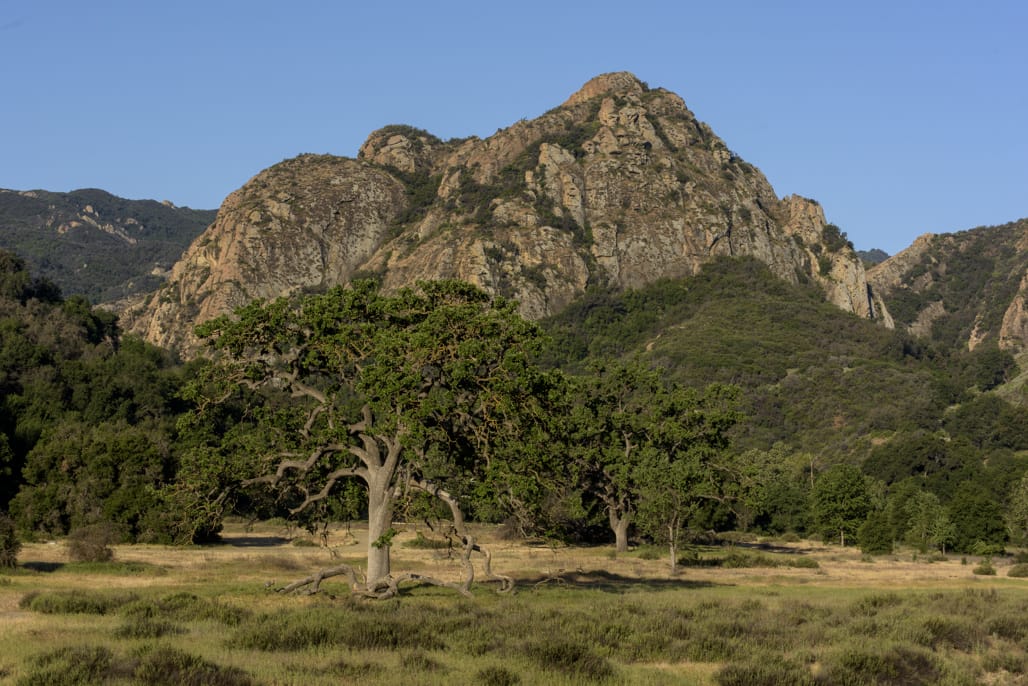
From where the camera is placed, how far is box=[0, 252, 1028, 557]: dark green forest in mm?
32312

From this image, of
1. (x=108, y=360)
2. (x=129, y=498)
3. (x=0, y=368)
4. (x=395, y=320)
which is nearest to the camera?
(x=395, y=320)

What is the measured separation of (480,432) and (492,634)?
10.0 meters

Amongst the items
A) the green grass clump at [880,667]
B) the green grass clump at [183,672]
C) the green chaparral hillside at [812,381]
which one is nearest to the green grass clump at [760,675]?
the green grass clump at [880,667]

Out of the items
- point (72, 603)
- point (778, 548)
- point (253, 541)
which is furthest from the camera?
point (778, 548)

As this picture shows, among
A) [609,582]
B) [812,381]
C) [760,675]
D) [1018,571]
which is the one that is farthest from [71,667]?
[812,381]

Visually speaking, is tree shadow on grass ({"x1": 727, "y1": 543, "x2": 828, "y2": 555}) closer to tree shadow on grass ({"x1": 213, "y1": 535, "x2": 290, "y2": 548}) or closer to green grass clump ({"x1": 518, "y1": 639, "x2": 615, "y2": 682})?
tree shadow on grass ({"x1": 213, "y1": 535, "x2": 290, "y2": 548})

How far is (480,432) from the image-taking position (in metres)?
31.9

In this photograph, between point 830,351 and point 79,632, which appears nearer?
point 79,632

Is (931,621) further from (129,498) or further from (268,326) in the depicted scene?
(129,498)

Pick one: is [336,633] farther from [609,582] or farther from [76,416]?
[76,416]

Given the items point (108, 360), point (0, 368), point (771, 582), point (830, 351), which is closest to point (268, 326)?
point (771, 582)

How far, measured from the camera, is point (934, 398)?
165000mm

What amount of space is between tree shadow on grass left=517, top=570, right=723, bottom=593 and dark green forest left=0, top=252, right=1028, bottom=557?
364 cm

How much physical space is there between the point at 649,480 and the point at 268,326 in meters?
27.3
